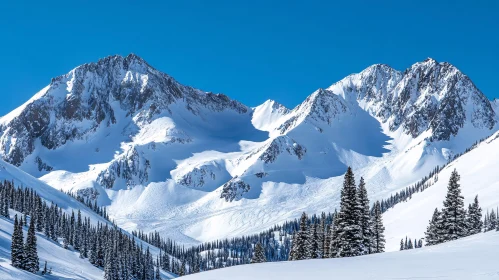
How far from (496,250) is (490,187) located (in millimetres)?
192423

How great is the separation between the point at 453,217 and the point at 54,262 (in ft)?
211

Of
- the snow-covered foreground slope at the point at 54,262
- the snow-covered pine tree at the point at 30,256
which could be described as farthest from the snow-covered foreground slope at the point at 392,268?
the snow-covered pine tree at the point at 30,256

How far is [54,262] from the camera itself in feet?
269

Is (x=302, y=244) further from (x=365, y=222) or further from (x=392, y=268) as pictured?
(x=392, y=268)

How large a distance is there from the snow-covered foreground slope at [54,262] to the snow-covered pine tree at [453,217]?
43264 millimetres

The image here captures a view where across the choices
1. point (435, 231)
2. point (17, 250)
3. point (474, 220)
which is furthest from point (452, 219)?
point (17, 250)

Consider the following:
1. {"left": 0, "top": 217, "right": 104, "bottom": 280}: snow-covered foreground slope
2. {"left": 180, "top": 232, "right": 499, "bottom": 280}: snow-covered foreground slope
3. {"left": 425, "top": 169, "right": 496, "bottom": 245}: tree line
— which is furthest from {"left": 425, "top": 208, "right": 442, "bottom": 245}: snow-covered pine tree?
{"left": 0, "top": 217, "right": 104, "bottom": 280}: snow-covered foreground slope

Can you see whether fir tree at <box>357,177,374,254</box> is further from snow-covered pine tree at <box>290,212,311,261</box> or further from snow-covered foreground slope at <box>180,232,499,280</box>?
snow-covered foreground slope at <box>180,232,499,280</box>

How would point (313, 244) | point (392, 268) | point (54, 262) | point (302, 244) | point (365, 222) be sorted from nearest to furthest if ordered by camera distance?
point (392, 268)
point (365, 222)
point (302, 244)
point (313, 244)
point (54, 262)

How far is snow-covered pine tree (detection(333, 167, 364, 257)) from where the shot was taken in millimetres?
39688

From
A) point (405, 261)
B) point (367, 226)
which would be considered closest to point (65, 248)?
point (367, 226)

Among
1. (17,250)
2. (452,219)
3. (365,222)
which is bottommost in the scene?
(365,222)

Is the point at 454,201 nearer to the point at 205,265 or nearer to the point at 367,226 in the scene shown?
the point at 367,226

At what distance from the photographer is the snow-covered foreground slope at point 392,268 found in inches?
723
